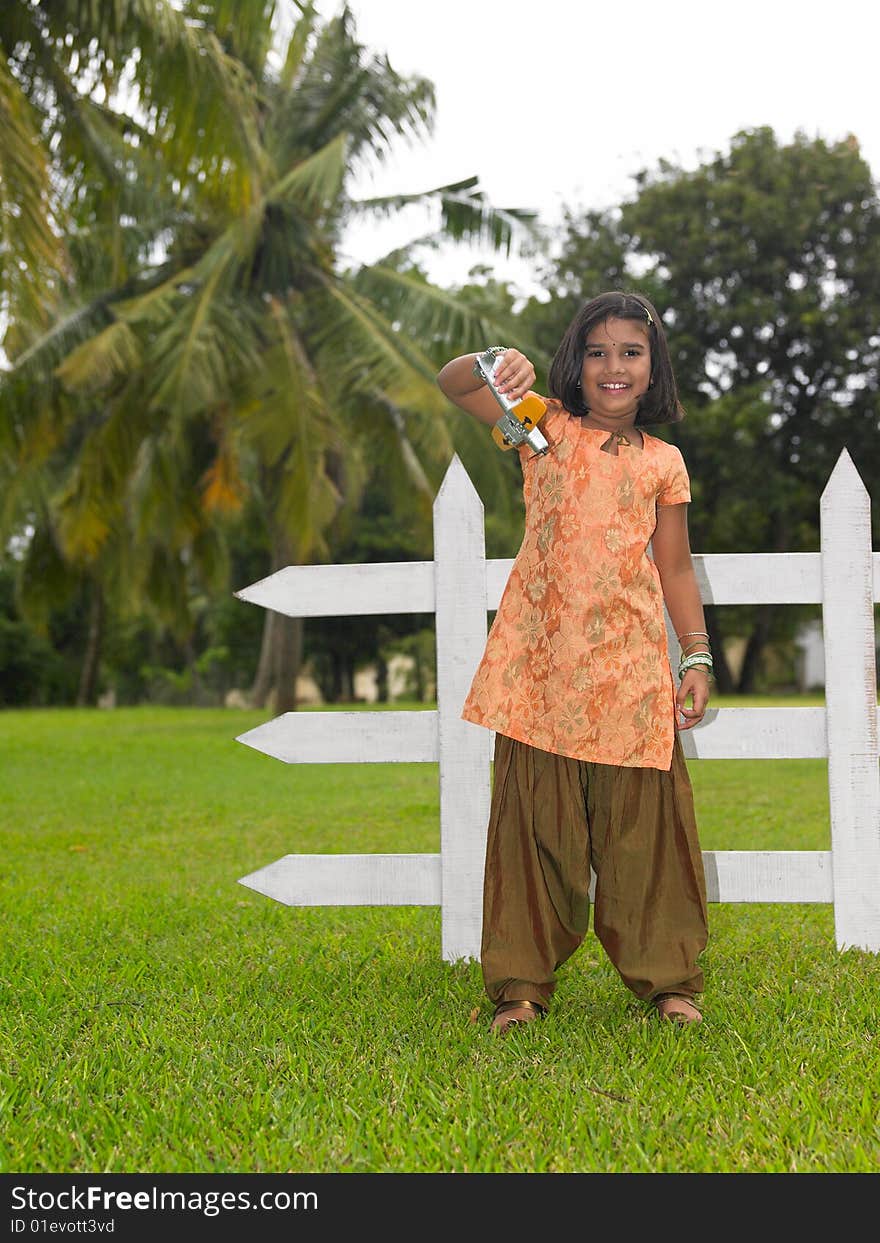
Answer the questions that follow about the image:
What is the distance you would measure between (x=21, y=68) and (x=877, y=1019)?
419 inches

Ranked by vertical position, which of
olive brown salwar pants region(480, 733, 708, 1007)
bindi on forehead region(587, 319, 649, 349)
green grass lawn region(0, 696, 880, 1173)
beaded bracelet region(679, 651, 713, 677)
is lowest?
green grass lawn region(0, 696, 880, 1173)

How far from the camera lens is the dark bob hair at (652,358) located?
315cm

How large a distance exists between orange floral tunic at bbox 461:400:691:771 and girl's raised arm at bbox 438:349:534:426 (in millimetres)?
165

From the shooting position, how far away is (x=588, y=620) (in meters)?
3.09

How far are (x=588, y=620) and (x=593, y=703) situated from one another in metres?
0.21

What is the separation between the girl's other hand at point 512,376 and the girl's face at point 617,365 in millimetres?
214

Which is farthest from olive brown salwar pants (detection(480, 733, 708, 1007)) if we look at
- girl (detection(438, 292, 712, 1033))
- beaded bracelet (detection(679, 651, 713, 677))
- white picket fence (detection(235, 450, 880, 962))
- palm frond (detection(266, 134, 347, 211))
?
palm frond (detection(266, 134, 347, 211))

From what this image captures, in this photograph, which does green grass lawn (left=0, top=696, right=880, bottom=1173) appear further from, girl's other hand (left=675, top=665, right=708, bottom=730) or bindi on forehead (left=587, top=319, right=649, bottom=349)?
bindi on forehead (left=587, top=319, right=649, bottom=349)

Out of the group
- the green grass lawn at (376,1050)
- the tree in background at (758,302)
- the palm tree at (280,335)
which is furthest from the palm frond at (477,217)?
the green grass lawn at (376,1050)

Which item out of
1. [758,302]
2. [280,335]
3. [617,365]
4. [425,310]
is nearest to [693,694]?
[617,365]

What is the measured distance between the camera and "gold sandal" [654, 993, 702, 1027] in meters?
3.09

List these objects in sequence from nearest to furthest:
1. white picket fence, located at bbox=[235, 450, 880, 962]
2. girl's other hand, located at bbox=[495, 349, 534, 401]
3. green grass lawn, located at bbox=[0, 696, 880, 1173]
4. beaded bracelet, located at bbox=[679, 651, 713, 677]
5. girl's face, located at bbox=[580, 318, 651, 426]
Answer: green grass lawn, located at bbox=[0, 696, 880, 1173] < girl's other hand, located at bbox=[495, 349, 534, 401] < girl's face, located at bbox=[580, 318, 651, 426] < beaded bracelet, located at bbox=[679, 651, 713, 677] < white picket fence, located at bbox=[235, 450, 880, 962]

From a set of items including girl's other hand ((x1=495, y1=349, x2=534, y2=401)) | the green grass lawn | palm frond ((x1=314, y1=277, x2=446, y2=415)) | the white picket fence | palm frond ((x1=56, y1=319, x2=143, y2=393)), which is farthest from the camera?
palm frond ((x1=56, y1=319, x2=143, y2=393))
